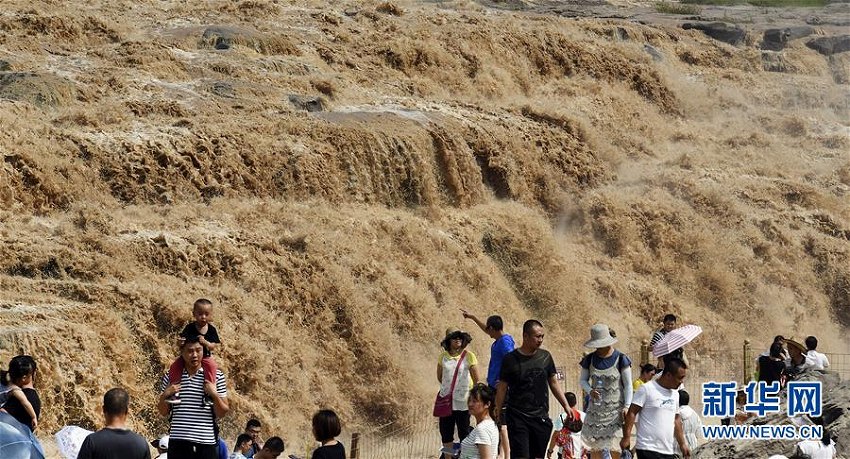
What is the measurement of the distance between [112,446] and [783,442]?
217 inches

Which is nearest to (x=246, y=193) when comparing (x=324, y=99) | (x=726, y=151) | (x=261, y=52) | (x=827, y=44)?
(x=324, y=99)

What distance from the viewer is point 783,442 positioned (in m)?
10.1

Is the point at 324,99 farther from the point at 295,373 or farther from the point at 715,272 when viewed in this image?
the point at 295,373

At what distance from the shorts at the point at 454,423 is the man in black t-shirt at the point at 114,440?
12.7 feet

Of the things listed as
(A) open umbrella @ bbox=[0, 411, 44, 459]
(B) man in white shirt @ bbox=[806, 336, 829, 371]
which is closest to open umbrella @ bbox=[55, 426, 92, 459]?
(A) open umbrella @ bbox=[0, 411, 44, 459]

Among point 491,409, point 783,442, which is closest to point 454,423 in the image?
point 491,409

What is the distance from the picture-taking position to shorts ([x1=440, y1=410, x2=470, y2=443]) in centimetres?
1052

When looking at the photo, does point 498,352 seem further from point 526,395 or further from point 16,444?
point 16,444

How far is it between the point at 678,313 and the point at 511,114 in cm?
620

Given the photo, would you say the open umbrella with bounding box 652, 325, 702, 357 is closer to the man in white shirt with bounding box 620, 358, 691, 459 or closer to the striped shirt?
the man in white shirt with bounding box 620, 358, 691, 459

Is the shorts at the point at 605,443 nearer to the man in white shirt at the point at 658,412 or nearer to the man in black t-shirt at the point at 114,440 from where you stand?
the man in white shirt at the point at 658,412

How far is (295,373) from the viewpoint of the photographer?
16.5 meters

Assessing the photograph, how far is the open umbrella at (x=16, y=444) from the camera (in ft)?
24.2

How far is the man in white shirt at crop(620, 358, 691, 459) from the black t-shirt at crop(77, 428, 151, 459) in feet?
11.8
